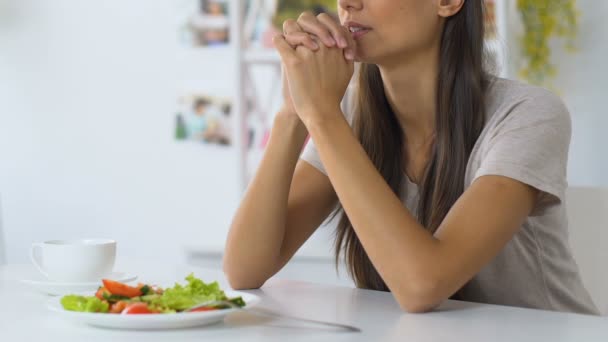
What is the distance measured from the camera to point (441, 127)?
4.75 feet

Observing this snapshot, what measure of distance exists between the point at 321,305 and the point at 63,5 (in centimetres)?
309

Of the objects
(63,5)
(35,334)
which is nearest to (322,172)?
(35,334)

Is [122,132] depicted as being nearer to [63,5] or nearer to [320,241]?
[63,5]

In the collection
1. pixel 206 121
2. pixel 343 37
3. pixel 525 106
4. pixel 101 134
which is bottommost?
pixel 101 134

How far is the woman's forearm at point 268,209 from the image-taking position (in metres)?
1.33

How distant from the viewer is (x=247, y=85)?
9.59ft

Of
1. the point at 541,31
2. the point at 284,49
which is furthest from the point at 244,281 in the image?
the point at 541,31

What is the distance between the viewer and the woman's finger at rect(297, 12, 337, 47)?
1328 millimetres

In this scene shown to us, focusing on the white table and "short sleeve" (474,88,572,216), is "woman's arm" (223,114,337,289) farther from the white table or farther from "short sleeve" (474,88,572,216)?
"short sleeve" (474,88,572,216)

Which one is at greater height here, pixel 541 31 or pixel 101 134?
pixel 541 31

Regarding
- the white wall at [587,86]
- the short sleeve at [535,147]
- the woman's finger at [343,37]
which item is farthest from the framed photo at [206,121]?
the short sleeve at [535,147]

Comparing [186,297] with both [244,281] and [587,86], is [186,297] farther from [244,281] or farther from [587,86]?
[587,86]

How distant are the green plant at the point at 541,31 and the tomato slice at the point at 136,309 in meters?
2.29

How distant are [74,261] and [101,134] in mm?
2765
